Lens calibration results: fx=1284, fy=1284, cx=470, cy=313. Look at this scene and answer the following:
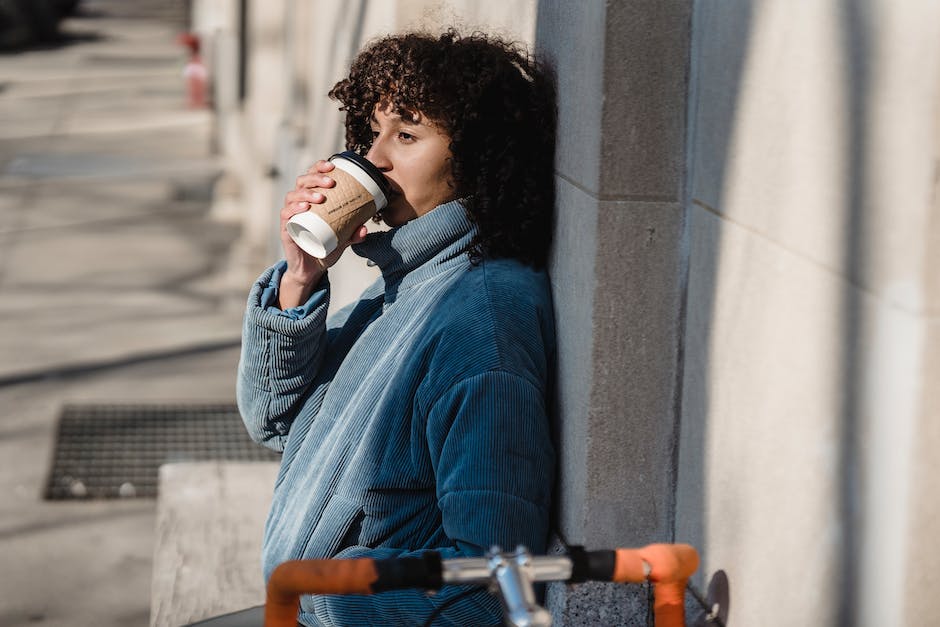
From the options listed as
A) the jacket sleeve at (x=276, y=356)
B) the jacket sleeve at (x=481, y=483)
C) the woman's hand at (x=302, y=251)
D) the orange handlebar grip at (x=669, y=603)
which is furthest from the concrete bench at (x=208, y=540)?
the orange handlebar grip at (x=669, y=603)

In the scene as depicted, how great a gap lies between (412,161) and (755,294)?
896 mm

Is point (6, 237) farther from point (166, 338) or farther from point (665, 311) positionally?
point (665, 311)

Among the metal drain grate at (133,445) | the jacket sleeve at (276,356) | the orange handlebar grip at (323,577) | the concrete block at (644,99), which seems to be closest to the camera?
the orange handlebar grip at (323,577)

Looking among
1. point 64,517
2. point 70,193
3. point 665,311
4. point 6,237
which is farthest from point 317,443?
point 70,193

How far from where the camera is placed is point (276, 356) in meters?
2.72

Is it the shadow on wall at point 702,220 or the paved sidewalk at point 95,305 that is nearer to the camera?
the shadow on wall at point 702,220

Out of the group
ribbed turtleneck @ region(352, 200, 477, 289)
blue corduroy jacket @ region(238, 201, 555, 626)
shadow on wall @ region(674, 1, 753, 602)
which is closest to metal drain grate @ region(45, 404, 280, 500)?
blue corduroy jacket @ region(238, 201, 555, 626)

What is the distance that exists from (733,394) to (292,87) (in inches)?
245

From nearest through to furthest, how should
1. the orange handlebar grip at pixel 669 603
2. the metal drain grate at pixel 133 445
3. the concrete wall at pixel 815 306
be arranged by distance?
the concrete wall at pixel 815 306, the orange handlebar grip at pixel 669 603, the metal drain grate at pixel 133 445

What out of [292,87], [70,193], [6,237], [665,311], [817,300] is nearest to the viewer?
[817,300]

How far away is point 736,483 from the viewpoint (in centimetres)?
191

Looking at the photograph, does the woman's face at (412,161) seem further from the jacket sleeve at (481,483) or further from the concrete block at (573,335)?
the jacket sleeve at (481,483)

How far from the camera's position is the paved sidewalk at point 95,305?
15.3 ft

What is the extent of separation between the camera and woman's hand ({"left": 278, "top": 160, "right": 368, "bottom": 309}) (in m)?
2.43
